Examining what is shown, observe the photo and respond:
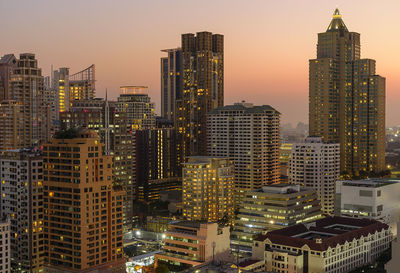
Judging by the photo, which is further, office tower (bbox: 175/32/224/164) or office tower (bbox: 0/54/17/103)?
office tower (bbox: 175/32/224/164)

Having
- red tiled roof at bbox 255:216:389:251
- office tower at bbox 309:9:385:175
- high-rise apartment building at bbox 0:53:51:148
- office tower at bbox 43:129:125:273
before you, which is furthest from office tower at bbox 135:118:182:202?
office tower at bbox 43:129:125:273

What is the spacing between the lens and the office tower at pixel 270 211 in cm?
10981

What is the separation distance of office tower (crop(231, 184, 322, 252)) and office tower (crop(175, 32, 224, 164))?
233 ft

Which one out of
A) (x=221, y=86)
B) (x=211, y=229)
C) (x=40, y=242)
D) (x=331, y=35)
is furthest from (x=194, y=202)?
(x=331, y=35)

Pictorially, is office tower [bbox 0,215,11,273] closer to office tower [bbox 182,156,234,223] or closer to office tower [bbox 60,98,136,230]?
office tower [bbox 60,98,136,230]

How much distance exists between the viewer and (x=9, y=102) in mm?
138875

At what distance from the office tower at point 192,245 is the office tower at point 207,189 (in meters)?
33.3

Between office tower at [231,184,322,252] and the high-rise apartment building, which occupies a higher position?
the high-rise apartment building

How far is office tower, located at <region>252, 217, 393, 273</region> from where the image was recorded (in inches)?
3359

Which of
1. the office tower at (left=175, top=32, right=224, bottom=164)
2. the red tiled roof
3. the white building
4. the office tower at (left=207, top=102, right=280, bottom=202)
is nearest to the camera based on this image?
the red tiled roof

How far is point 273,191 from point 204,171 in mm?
Result: 22569

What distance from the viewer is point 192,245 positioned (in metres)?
90.6

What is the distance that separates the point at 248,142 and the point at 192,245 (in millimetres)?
69997

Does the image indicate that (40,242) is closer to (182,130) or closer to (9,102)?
(9,102)
